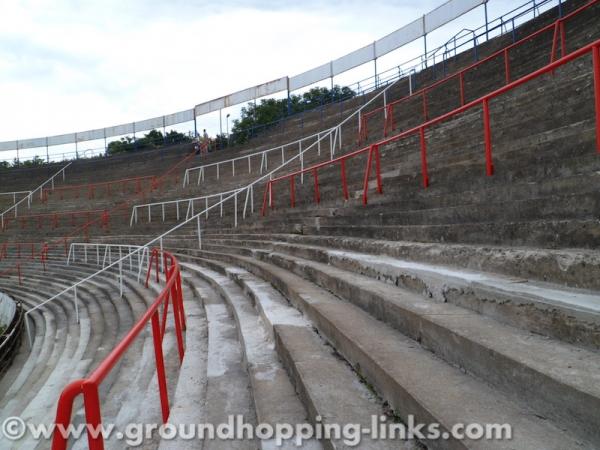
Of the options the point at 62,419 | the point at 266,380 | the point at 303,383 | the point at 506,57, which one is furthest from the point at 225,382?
the point at 506,57

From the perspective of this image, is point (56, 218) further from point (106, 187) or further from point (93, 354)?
point (93, 354)

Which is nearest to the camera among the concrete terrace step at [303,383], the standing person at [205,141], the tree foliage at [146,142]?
the concrete terrace step at [303,383]

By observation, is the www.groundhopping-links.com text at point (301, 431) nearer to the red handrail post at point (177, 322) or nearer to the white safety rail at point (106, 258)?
the red handrail post at point (177, 322)

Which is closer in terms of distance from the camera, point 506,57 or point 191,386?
point 191,386

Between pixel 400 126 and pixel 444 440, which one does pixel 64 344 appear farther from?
pixel 400 126

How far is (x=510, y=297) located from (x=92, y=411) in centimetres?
→ 208

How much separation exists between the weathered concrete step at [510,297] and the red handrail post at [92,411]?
2020mm

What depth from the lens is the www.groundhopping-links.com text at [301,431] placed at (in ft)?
5.15

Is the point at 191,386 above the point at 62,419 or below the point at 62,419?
below

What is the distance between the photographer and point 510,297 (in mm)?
2307

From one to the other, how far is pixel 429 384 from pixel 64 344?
361 inches

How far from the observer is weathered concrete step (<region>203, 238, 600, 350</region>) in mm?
1918

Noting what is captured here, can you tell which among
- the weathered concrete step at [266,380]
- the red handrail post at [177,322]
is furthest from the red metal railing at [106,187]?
the weathered concrete step at [266,380]

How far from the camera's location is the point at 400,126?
511 inches
